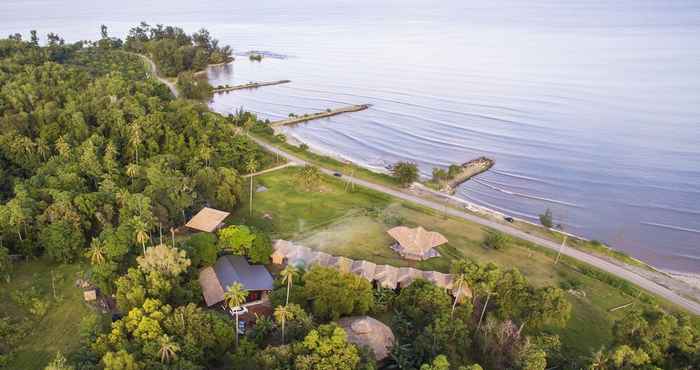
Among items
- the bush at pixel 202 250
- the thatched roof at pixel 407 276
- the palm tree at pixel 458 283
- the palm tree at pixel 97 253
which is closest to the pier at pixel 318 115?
the bush at pixel 202 250

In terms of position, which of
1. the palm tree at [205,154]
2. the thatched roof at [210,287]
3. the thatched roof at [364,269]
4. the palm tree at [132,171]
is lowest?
the thatched roof at [210,287]

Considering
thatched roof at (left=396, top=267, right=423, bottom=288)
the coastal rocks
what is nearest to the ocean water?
the coastal rocks

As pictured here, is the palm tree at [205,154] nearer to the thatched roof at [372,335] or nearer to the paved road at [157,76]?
the thatched roof at [372,335]

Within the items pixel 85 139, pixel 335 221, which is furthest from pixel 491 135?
pixel 85 139

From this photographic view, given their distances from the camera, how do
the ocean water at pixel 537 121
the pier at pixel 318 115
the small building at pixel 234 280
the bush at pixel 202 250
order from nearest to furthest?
the small building at pixel 234 280
the bush at pixel 202 250
the ocean water at pixel 537 121
the pier at pixel 318 115

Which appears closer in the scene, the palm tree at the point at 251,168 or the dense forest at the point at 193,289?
the dense forest at the point at 193,289

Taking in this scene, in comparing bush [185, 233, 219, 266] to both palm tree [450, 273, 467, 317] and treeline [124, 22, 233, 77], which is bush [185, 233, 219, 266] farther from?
treeline [124, 22, 233, 77]

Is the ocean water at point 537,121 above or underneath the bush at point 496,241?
above
